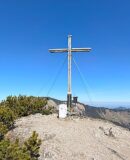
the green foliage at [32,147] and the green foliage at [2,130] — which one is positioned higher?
the green foliage at [2,130]

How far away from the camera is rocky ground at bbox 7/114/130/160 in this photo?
21.7 m

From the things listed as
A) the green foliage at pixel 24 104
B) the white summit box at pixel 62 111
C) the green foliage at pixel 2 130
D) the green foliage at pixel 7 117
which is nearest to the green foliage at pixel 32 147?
the green foliage at pixel 2 130

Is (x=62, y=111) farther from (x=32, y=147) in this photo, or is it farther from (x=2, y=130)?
(x=32, y=147)

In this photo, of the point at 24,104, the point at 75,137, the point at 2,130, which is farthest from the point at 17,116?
the point at 75,137

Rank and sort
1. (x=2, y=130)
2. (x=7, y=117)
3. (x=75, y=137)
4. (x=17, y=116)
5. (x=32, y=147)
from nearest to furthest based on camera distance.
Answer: (x=32, y=147)
(x=2, y=130)
(x=75, y=137)
(x=7, y=117)
(x=17, y=116)

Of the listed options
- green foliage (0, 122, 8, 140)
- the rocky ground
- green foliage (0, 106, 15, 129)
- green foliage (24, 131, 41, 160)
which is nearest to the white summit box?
the rocky ground

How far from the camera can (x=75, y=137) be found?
2431cm

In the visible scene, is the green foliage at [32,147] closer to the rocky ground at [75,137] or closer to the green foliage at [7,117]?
the rocky ground at [75,137]

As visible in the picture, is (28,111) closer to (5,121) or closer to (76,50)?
(5,121)

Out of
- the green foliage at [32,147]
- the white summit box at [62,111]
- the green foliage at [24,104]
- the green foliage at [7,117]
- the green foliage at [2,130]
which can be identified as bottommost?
the green foliage at [32,147]

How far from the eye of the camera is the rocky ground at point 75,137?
2170 centimetres

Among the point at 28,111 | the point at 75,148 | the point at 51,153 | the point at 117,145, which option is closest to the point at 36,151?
the point at 51,153

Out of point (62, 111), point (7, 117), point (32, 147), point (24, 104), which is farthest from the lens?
point (24, 104)

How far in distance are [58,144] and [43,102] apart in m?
Answer: 8.93
